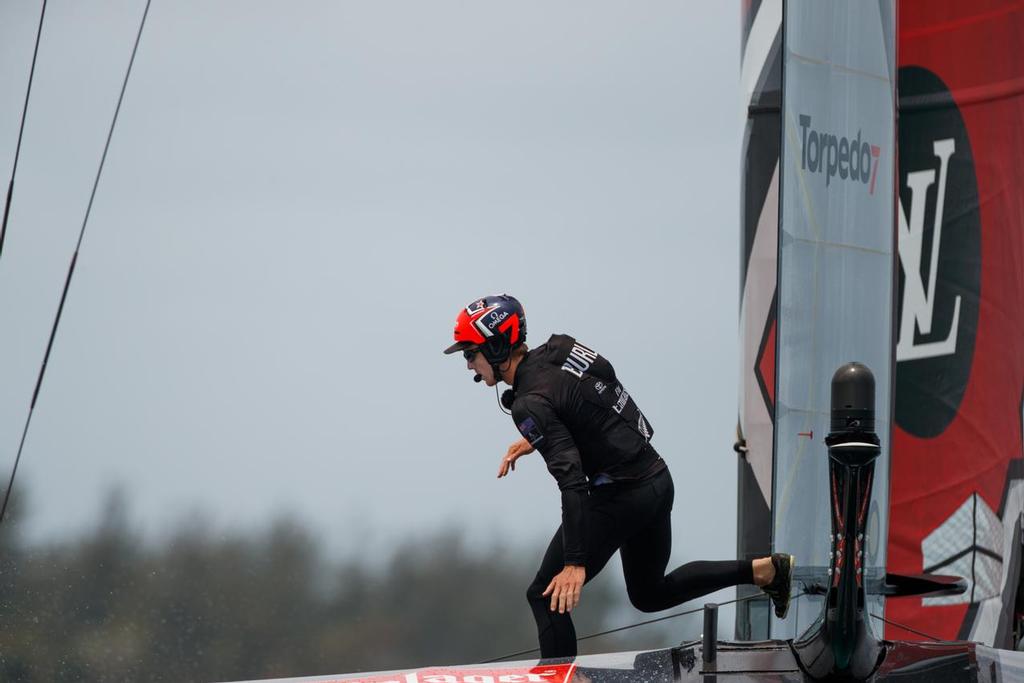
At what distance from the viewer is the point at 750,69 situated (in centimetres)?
453

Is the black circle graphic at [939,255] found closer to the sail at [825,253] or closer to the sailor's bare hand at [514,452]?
the sail at [825,253]

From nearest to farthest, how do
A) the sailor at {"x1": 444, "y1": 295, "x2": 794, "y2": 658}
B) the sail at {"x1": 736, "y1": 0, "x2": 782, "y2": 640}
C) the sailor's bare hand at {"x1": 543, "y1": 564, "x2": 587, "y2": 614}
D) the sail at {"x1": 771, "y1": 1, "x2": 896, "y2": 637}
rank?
the sailor's bare hand at {"x1": 543, "y1": 564, "x2": 587, "y2": 614} → the sailor at {"x1": 444, "y1": 295, "x2": 794, "y2": 658} → the sail at {"x1": 771, "y1": 1, "x2": 896, "y2": 637} → the sail at {"x1": 736, "y1": 0, "x2": 782, "y2": 640}

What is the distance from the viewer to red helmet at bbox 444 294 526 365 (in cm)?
334

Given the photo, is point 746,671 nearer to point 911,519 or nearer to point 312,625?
point 911,519

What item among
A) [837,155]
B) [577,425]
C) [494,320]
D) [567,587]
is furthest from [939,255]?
[567,587]

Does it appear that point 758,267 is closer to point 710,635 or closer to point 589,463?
point 589,463

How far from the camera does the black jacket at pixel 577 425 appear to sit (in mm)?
3203

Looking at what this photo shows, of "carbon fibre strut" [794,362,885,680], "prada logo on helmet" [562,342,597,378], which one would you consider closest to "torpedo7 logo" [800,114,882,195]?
"prada logo on helmet" [562,342,597,378]

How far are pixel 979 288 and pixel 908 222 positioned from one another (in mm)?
371

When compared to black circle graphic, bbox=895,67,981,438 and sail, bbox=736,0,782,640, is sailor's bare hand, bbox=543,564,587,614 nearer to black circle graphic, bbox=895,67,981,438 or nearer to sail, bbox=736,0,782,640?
sail, bbox=736,0,782,640

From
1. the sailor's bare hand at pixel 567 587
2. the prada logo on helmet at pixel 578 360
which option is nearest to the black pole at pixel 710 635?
the sailor's bare hand at pixel 567 587

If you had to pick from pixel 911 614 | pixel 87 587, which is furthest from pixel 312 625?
pixel 911 614

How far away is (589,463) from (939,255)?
2.61 m

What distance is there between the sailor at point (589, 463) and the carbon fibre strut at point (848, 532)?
0.61 metres
